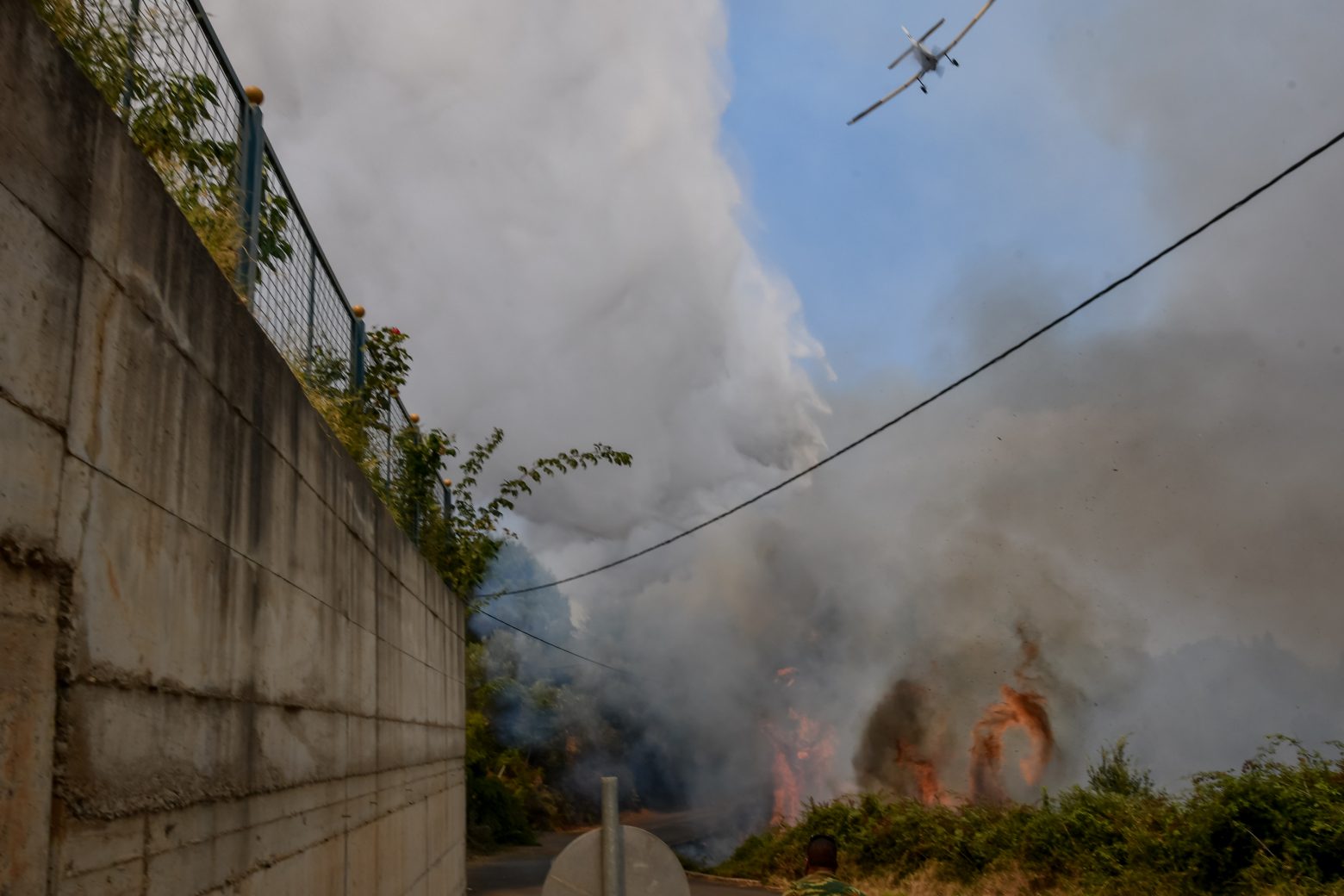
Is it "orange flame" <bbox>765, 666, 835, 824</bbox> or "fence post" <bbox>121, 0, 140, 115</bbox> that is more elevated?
"fence post" <bbox>121, 0, 140, 115</bbox>

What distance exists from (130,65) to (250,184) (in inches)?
57.9

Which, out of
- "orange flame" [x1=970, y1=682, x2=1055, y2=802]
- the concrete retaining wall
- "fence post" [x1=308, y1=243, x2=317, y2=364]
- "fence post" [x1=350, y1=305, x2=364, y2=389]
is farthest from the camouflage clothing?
"orange flame" [x1=970, y1=682, x2=1055, y2=802]

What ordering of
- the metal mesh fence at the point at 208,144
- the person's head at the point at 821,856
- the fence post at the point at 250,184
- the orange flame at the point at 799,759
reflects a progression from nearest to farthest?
1. the metal mesh fence at the point at 208,144
2. the fence post at the point at 250,184
3. the person's head at the point at 821,856
4. the orange flame at the point at 799,759

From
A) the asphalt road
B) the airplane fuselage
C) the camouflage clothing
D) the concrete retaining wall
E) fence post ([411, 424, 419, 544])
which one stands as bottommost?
the asphalt road

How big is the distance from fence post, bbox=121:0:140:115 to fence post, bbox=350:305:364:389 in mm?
4497

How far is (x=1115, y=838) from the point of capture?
1572cm

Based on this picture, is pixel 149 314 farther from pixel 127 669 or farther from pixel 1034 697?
pixel 1034 697

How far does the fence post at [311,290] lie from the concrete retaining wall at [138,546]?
2179 mm

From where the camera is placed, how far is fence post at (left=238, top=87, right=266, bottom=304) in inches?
190

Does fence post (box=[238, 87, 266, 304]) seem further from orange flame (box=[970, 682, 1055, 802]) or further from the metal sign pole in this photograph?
orange flame (box=[970, 682, 1055, 802])

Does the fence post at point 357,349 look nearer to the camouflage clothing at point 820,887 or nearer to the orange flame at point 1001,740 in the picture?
the camouflage clothing at point 820,887

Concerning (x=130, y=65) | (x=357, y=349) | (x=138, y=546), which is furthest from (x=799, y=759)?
(x=138, y=546)

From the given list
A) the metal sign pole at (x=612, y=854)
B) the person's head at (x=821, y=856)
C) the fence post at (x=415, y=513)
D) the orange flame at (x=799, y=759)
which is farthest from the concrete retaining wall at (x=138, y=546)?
the orange flame at (x=799, y=759)

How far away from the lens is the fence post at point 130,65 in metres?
3.69
